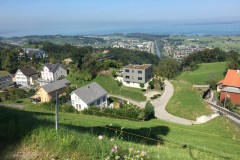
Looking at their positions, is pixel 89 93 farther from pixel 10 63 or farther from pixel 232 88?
pixel 10 63

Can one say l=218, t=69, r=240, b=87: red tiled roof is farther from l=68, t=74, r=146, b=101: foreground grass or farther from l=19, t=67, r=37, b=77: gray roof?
l=19, t=67, r=37, b=77: gray roof

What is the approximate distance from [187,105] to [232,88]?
10231 mm

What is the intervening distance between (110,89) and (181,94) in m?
15.4

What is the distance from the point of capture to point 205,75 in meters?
53.2

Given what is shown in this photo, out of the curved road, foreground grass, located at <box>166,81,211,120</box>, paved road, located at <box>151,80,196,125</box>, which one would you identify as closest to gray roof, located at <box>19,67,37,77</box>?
Result: the curved road

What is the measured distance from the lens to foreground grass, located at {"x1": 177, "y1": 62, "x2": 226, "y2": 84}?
50156mm

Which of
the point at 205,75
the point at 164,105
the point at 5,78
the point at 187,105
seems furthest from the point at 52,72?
the point at 187,105

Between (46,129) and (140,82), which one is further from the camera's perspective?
(140,82)

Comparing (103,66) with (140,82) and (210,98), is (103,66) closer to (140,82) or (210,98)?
(140,82)

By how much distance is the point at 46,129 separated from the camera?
4.75 metres

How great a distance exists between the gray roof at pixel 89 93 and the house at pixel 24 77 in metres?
33.3

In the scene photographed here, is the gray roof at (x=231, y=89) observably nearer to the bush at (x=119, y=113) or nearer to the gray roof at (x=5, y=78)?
the bush at (x=119, y=113)

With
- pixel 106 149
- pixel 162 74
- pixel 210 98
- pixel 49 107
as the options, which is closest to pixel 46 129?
pixel 106 149

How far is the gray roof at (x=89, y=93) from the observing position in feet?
112
